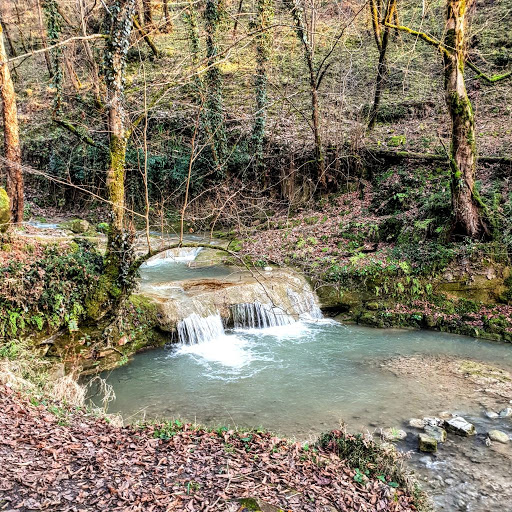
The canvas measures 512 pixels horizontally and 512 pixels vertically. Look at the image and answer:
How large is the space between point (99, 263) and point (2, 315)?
1915mm

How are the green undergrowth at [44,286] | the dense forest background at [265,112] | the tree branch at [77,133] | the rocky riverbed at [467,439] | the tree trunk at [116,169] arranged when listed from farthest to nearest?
the dense forest background at [265,112]
the tree branch at [77,133]
the tree trunk at [116,169]
the green undergrowth at [44,286]
the rocky riverbed at [467,439]

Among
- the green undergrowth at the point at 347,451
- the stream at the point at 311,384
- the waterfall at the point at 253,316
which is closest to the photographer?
the green undergrowth at the point at 347,451

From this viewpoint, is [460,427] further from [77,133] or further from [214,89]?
[214,89]

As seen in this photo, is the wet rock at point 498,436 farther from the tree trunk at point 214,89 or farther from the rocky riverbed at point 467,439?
the tree trunk at point 214,89

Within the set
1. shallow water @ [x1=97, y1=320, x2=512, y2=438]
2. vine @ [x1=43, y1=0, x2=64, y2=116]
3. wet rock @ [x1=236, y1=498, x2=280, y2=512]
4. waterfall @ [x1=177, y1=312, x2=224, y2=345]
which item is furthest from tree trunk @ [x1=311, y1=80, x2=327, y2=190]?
wet rock @ [x1=236, y1=498, x2=280, y2=512]

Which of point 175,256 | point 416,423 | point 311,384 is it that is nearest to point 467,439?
point 416,423

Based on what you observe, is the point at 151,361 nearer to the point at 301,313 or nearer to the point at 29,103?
the point at 301,313

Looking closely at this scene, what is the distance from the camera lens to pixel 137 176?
19.3 meters

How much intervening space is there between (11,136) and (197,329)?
21.2ft

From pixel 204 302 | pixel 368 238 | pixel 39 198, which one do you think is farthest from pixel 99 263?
pixel 39 198

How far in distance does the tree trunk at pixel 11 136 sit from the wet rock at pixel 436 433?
9.36 meters

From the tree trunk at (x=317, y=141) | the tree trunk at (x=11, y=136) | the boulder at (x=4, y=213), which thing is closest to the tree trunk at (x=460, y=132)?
the tree trunk at (x=317, y=141)

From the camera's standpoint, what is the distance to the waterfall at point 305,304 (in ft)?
37.1

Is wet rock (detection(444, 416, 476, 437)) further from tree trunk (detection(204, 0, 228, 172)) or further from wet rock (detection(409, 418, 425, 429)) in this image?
tree trunk (detection(204, 0, 228, 172))
